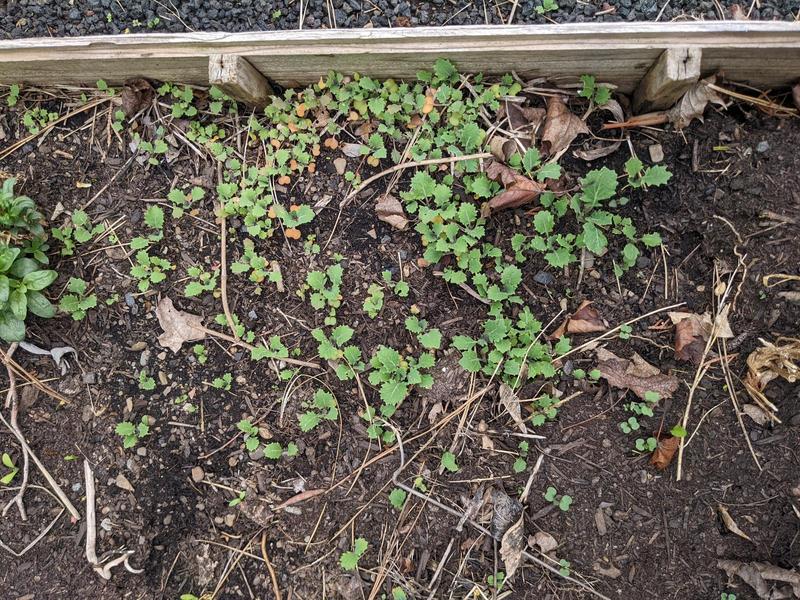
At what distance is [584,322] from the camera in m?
2.52

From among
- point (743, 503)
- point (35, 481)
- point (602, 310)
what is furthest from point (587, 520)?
point (35, 481)

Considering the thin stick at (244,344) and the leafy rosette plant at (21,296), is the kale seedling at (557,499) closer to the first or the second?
the thin stick at (244,344)

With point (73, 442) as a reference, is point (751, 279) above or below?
above

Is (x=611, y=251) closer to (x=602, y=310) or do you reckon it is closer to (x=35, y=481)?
(x=602, y=310)

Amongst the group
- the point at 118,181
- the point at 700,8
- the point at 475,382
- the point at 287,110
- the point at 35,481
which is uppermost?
the point at 700,8

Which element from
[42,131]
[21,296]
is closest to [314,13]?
[42,131]

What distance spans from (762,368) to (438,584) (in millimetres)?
1675

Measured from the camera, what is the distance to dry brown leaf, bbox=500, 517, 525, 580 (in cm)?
246

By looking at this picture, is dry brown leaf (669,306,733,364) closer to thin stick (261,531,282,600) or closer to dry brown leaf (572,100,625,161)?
dry brown leaf (572,100,625,161)

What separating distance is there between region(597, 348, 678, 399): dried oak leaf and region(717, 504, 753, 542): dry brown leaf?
0.52 metres

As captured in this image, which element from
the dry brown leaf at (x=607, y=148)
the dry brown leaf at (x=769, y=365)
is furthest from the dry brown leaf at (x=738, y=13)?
the dry brown leaf at (x=769, y=365)

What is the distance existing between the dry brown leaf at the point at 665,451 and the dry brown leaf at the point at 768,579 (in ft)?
1.69

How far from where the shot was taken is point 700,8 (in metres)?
2.62

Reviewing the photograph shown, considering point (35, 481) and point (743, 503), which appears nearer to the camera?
point (743, 503)
